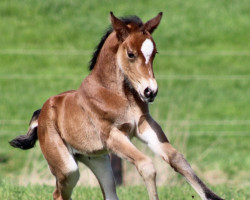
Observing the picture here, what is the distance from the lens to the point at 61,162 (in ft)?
22.7

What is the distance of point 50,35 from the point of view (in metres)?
18.7

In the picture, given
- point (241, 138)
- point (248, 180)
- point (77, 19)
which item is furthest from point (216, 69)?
point (248, 180)

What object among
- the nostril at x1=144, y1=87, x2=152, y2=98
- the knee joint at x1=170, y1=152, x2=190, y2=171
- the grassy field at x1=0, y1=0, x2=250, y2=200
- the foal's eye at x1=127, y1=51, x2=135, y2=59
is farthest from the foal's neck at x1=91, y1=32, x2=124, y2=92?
the grassy field at x1=0, y1=0, x2=250, y2=200

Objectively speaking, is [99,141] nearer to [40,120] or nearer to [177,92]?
[40,120]

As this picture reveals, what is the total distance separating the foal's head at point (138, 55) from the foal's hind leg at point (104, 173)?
1.22 metres

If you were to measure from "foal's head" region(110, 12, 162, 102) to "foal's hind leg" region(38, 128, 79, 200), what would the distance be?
1.14 m

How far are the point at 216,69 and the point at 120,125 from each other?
1141 centimetres

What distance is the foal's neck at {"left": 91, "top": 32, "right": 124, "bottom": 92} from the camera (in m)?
6.34

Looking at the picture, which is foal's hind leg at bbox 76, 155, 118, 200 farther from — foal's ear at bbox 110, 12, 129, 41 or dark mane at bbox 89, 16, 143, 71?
foal's ear at bbox 110, 12, 129, 41

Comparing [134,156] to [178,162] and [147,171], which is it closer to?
[147,171]

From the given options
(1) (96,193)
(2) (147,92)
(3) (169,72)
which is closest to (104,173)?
(1) (96,193)

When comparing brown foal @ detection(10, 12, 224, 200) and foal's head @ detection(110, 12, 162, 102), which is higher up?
foal's head @ detection(110, 12, 162, 102)

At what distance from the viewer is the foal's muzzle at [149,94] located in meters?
5.80

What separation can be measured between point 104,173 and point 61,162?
47 cm
